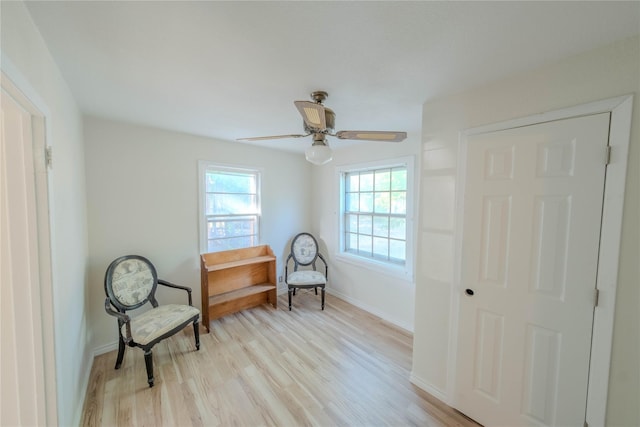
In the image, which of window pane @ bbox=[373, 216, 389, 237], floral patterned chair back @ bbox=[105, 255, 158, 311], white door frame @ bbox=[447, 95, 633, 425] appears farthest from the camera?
window pane @ bbox=[373, 216, 389, 237]

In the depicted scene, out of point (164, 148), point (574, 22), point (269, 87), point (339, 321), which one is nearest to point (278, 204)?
point (164, 148)

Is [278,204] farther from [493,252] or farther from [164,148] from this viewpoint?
[493,252]

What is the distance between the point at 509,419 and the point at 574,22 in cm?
224

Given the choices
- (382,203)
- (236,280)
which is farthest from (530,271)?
(236,280)

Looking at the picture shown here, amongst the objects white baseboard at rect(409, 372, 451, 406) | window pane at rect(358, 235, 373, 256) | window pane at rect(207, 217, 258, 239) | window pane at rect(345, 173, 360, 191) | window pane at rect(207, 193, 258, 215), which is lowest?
white baseboard at rect(409, 372, 451, 406)

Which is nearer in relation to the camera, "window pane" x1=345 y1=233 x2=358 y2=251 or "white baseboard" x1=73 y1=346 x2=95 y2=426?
"white baseboard" x1=73 y1=346 x2=95 y2=426

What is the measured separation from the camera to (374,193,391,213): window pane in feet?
10.4

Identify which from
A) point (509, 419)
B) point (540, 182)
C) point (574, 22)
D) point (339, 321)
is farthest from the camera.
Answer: point (339, 321)

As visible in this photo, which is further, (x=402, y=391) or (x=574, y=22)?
(x=402, y=391)

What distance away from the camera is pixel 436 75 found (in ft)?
4.74

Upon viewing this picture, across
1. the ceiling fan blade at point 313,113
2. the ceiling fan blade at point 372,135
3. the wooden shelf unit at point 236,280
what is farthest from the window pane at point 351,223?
the ceiling fan blade at point 313,113

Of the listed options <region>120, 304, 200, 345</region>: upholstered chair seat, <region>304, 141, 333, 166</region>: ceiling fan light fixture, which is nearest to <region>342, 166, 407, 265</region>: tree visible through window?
<region>304, 141, 333, 166</region>: ceiling fan light fixture

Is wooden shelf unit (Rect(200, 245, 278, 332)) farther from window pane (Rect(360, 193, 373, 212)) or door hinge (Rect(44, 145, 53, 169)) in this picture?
door hinge (Rect(44, 145, 53, 169))

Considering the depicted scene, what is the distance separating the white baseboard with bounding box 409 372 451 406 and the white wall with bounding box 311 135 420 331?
872 millimetres
